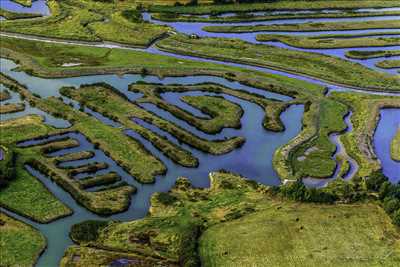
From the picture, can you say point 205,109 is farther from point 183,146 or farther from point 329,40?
point 329,40

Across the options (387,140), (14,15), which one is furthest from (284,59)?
(14,15)

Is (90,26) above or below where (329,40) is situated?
below

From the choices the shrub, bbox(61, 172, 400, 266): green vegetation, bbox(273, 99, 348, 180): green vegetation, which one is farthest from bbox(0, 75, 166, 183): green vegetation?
bbox(273, 99, 348, 180): green vegetation

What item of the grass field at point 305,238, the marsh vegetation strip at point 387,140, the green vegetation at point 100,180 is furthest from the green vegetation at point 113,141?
the marsh vegetation strip at point 387,140

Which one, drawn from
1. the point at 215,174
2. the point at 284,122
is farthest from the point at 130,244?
the point at 284,122

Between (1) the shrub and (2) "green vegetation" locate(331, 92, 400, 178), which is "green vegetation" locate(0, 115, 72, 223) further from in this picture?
(2) "green vegetation" locate(331, 92, 400, 178)

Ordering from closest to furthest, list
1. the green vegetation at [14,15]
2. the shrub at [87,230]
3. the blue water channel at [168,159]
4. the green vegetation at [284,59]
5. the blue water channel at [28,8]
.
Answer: the shrub at [87,230], the blue water channel at [168,159], the green vegetation at [284,59], the green vegetation at [14,15], the blue water channel at [28,8]

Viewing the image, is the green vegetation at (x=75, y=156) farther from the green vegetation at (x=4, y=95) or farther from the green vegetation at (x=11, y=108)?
the green vegetation at (x=4, y=95)
